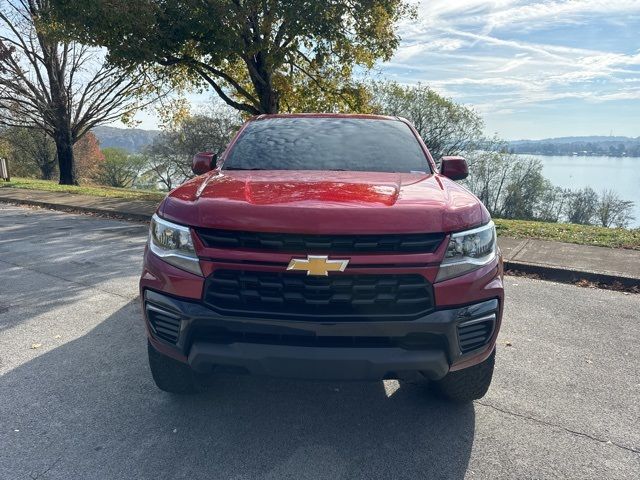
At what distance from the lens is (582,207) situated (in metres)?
53.9

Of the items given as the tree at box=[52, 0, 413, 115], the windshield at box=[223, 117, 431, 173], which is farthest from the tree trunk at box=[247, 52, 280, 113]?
the windshield at box=[223, 117, 431, 173]

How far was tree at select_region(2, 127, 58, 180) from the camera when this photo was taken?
1483 inches

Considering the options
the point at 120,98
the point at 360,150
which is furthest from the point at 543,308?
the point at 120,98

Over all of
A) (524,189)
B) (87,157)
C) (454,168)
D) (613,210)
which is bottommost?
(613,210)

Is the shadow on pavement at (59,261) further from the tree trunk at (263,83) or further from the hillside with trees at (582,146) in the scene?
the hillside with trees at (582,146)

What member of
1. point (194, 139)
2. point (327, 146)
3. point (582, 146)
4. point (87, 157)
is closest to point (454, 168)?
point (327, 146)

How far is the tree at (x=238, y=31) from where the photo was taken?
10.1 metres

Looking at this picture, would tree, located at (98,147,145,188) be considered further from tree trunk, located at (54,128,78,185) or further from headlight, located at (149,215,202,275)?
headlight, located at (149,215,202,275)

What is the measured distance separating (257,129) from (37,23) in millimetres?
11513

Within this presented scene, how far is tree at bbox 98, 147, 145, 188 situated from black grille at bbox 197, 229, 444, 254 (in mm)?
54942

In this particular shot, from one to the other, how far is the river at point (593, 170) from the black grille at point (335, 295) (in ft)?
139

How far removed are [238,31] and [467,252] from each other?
1056 cm

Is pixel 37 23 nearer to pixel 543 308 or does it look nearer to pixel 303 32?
pixel 303 32

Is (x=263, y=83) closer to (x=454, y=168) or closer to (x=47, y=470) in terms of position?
(x=454, y=168)
